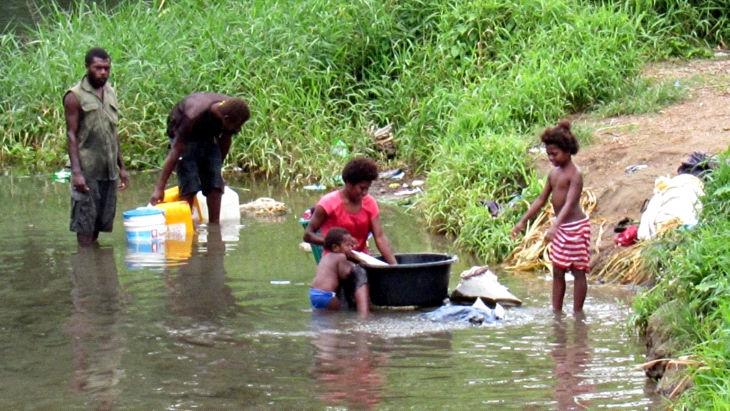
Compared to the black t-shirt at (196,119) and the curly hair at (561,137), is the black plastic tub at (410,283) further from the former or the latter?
the black t-shirt at (196,119)

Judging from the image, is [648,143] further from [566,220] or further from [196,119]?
[196,119]

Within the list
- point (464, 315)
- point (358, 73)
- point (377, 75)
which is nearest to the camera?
point (464, 315)

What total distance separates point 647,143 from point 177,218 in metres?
3.95

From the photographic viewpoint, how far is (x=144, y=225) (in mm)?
10570

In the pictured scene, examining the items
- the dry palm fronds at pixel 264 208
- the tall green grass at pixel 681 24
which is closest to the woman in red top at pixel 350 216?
the dry palm fronds at pixel 264 208

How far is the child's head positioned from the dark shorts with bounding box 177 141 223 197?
2.98m

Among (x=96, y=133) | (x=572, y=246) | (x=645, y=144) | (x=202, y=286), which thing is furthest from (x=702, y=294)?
(x=96, y=133)

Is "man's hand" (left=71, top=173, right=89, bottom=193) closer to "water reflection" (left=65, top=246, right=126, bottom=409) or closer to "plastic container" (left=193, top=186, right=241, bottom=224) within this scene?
"water reflection" (left=65, top=246, right=126, bottom=409)

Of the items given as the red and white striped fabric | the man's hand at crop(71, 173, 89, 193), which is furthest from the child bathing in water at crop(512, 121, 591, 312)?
the man's hand at crop(71, 173, 89, 193)

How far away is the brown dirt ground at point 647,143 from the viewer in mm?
10148

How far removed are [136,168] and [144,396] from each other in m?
8.27

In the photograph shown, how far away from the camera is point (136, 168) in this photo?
47.4ft

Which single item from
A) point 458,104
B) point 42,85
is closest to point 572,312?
point 458,104

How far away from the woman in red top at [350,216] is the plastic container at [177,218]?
2.85m
